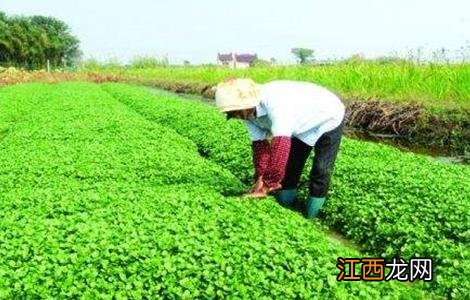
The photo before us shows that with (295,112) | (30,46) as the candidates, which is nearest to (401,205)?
(295,112)

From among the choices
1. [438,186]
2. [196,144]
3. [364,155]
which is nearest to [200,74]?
[196,144]

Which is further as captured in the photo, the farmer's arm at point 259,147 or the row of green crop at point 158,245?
the farmer's arm at point 259,147

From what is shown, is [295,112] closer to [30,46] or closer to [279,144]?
[279,144]

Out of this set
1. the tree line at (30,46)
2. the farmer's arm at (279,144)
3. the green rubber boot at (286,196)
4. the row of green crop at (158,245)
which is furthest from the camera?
the tree line at (30,46)

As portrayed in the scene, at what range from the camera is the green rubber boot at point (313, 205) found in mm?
7551

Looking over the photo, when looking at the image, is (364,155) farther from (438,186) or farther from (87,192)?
(87,192)

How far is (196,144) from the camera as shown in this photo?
42.7 feet

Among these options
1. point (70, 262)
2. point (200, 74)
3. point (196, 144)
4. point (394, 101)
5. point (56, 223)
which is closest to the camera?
point (70, 262)

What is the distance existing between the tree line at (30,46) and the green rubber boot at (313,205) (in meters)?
70.2

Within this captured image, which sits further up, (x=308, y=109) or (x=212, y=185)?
(x=308, y=109)

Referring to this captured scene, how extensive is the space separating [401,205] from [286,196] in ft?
4.78

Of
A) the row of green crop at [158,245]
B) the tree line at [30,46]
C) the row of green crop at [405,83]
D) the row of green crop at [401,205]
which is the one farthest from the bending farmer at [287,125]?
the tree line at [30,46]

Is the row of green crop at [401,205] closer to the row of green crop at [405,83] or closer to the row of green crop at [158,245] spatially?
the row of green crop at [158,245]

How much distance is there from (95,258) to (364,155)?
644 centimetres
